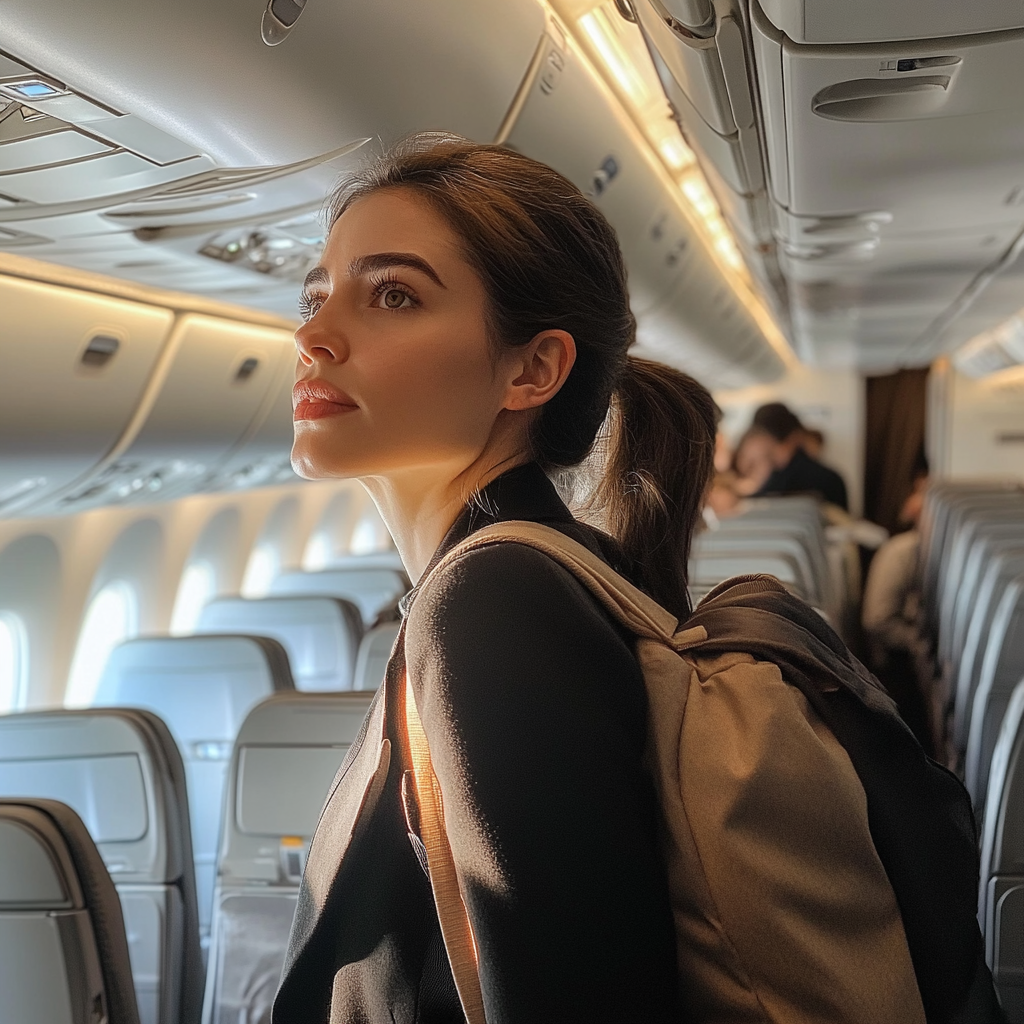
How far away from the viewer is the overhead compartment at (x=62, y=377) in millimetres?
2910

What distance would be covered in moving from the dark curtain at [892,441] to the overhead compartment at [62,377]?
44.2ft

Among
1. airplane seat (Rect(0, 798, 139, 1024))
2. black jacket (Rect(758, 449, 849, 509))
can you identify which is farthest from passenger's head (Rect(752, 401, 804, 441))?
airplane seat (Rect(0, 798, 139, 1024))

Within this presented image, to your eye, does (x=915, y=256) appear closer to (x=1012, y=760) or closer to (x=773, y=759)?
(x=1012, y=760)

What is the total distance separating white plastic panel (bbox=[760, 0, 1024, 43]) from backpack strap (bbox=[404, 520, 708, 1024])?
89 centimetres

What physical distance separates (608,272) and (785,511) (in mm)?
5020

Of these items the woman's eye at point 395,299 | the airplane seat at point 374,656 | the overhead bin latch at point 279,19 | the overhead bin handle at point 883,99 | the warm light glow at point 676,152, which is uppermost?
the warm light glow at point 676,152

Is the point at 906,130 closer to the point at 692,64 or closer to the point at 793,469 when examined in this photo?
the point at 692,64

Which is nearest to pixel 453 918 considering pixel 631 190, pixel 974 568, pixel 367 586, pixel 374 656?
pixel 374 656

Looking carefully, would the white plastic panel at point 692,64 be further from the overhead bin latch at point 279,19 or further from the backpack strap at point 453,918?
the backpack strap at point 453,918

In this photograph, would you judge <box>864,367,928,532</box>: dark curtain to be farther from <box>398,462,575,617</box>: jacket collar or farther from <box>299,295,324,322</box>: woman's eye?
<box>398,462,575,617</box>: jacket collar

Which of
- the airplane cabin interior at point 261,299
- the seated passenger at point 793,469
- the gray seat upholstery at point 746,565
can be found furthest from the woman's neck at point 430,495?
the seated passenger at point 793,469

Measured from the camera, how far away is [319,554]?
8055 millimetres

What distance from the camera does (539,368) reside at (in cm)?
126

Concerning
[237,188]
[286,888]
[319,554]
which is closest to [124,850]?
[286,888]
